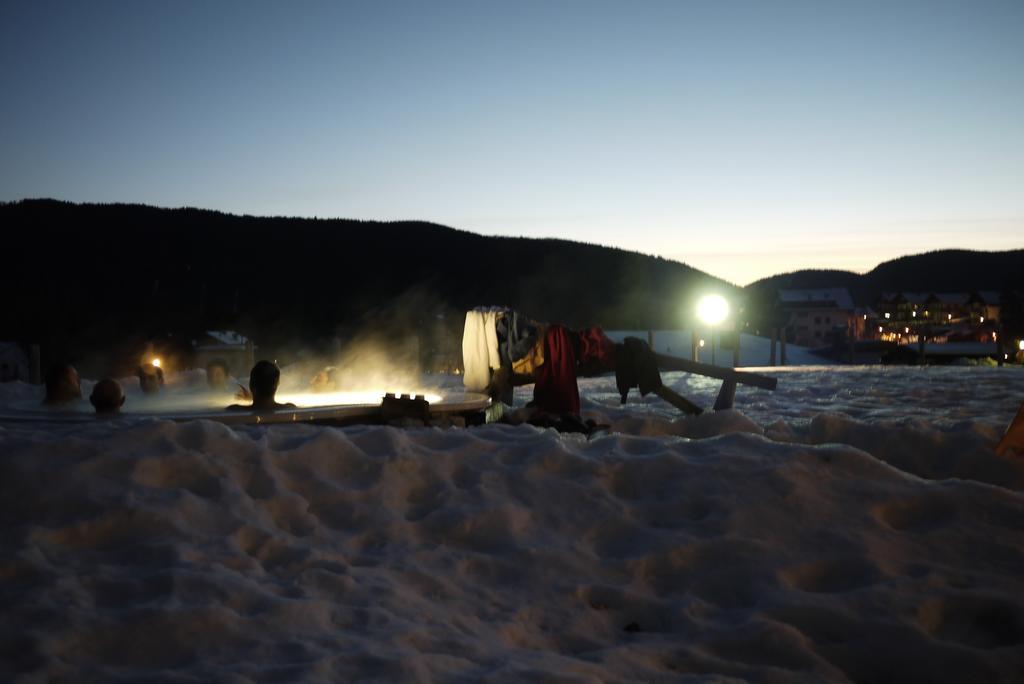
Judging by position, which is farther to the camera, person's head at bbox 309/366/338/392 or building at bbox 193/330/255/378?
building at bbox 193/330/255/378

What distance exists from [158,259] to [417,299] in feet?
75.0

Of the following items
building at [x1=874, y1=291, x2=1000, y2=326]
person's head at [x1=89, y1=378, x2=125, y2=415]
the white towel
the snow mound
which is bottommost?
the snow mound

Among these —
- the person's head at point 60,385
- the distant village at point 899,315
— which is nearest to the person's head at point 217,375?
the person's head at point 60,385

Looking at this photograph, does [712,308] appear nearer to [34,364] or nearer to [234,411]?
[34,364]

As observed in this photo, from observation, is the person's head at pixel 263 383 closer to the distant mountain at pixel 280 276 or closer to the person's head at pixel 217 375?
the person's head at pixel 217 375

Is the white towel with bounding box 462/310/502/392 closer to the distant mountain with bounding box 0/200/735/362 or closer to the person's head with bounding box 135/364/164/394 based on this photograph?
the person's head with bounding box 135/364/164/394

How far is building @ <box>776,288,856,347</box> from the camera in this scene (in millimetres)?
66375

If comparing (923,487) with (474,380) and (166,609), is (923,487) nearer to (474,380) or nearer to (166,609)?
(166,609)

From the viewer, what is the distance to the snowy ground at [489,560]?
2566mm

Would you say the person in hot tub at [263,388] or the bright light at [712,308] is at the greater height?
the bright light at [712,308]

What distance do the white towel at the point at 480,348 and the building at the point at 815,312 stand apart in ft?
201

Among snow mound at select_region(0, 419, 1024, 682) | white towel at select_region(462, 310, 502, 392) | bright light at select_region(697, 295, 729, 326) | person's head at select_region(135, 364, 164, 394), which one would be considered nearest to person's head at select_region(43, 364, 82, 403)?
snow mound at select_region(0, 419, 1024, 682)

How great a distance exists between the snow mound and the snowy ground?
0.01 m

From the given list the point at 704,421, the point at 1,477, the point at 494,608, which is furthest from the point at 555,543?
the point at 704,421
